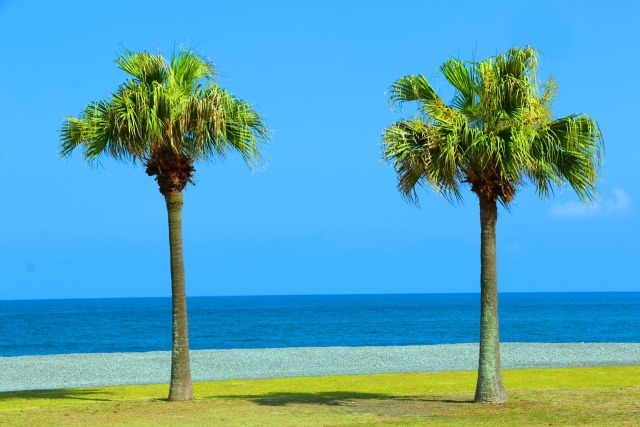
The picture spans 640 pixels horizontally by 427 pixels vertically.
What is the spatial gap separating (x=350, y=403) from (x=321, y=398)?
1210 mm

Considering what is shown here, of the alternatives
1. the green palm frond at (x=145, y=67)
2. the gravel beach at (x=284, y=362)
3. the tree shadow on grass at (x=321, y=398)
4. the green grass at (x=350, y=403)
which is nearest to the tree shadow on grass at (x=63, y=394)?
the green grass at (x=350, y=403)

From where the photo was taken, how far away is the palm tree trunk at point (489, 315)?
61.3ft

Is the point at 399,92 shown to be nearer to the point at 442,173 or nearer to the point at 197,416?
the point at 442,173

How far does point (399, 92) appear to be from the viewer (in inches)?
764

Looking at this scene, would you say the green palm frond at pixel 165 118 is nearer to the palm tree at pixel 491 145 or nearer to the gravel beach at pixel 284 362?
the palm tree at pixel 491 145

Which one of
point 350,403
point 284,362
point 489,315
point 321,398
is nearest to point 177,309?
point 321,398

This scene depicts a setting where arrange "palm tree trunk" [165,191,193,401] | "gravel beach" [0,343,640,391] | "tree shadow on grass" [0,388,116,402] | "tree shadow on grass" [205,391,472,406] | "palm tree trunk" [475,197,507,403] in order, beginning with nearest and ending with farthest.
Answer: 1. "palm tree trunk" [475,197,507,403]
2. "tree shadow on grass" [205,391,472,406]
3. "palm tree trunk" [165,191,193,401]
4. "tree shadow on grass" [0,388,116,402]
5. "gravel beach" [0,343,640,391]

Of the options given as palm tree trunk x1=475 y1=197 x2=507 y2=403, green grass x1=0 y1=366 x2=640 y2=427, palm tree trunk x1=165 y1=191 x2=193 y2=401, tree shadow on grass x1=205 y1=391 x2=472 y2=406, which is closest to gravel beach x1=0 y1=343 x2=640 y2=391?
green grass x1=0 y1=366 x2=640 y2=427

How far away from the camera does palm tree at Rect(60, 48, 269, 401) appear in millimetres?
19094

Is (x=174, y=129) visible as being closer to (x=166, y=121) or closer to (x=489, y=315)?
(x=166, y=121)

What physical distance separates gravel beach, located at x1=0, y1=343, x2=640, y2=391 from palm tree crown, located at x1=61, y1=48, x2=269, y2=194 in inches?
342

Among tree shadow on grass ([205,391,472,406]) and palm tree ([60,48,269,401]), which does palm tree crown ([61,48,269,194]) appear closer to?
palm tree ([60,48,269,401])

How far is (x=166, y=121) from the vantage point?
19156mm

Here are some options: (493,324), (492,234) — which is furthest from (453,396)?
(492,234)
